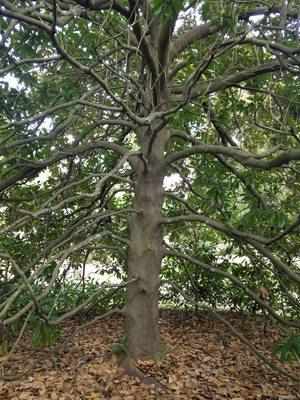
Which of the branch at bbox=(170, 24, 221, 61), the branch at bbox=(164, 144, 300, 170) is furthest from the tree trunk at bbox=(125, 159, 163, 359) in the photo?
the branch at bbox=(170, 24, 221, 61)

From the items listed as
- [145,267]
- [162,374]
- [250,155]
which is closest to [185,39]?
[250,155]

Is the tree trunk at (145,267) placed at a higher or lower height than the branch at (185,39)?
lower

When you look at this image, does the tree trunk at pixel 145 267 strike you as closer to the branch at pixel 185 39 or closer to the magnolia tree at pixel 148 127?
the magnolia tree at pixel 148 127

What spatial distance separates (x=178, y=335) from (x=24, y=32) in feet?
15.5

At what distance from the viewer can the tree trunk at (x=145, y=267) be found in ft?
13.5

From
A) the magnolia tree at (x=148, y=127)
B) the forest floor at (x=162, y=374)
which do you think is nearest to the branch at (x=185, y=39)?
the magnolia tree at (x=148, y=127)

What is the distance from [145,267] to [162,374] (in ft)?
3.86

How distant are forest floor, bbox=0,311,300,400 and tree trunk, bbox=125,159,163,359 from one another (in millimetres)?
245

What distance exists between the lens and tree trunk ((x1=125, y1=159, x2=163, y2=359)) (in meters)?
4.13

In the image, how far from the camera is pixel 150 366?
4.09 meters

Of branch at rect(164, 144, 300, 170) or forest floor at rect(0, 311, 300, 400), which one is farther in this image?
forest floor at rect(0, 311, 300, 400)

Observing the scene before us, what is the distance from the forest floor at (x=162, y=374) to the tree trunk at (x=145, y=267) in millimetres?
245

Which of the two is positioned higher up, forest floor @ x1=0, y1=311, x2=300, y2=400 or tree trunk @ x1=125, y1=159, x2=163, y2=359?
tree trunk @ x1=125, y1=159, x2=163, y2=359

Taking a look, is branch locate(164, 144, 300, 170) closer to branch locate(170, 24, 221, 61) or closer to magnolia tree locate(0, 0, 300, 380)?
magnolia tree locate(0, 0, 300, 380)
